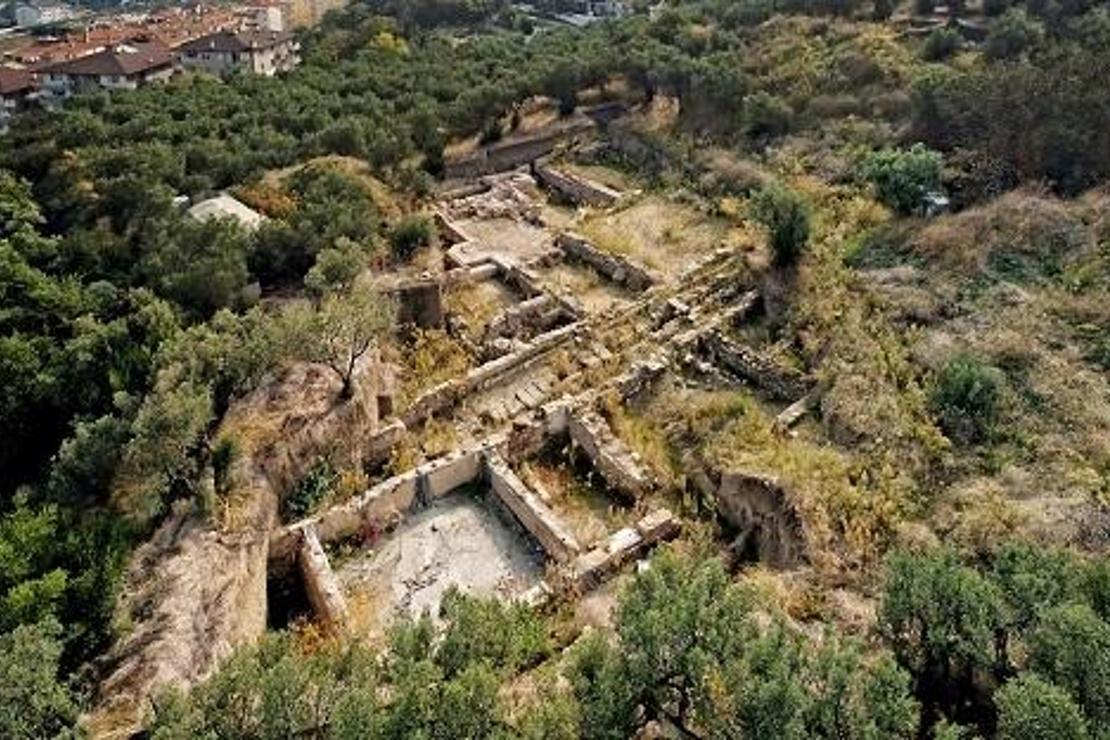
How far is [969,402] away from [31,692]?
59.1 feet

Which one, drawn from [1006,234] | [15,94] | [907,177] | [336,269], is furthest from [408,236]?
[15,94]

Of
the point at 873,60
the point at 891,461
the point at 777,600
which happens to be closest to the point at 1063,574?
the point at 777,600

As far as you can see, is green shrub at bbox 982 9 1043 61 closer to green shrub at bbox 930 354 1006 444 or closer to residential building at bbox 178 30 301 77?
green shrub at bbox 930 354 1006 444

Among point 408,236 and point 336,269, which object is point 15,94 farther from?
point 336,269

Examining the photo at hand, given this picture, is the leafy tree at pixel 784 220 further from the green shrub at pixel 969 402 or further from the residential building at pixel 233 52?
the residential building at pixel 233 52

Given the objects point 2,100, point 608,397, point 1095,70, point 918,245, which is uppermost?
point 1095,70

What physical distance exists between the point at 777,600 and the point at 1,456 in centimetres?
1872

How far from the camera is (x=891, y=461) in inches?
727

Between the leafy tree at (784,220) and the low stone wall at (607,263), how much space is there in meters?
3.73

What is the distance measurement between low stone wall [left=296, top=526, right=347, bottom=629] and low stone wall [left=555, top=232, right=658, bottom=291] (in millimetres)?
13494

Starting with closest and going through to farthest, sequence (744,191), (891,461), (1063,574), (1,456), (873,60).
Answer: (1063,574)
(891,461)
(1,456)
(744,191)
(873,60)

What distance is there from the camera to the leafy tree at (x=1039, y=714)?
32.0ft

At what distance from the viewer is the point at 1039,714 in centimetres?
991

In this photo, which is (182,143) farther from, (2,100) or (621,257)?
(2,100)
